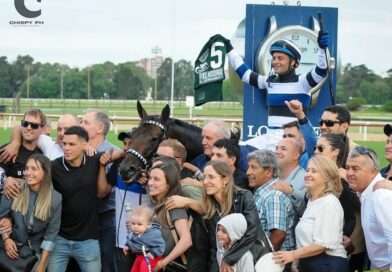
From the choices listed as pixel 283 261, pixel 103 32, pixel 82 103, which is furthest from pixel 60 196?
pixel 103 32

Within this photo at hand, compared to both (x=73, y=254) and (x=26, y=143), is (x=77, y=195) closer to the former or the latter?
(x=73, y=254)

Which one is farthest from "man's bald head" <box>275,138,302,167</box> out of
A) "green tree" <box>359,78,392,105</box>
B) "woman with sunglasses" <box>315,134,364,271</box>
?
"green tree" <box>359,78,392,105</box>

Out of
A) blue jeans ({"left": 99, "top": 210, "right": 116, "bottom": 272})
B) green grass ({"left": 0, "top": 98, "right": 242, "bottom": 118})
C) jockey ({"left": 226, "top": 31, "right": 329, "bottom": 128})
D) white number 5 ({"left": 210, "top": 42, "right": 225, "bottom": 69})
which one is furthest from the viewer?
green grass ({"left": 0, "top": 98, "right": 242, "bottom": 118})

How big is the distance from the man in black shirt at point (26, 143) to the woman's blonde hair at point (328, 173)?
2.82 meters

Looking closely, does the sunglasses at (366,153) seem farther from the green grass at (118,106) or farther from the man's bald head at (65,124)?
the green grass at (118,106)

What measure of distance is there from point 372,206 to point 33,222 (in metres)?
2.82

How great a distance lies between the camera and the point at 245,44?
32.6 ft

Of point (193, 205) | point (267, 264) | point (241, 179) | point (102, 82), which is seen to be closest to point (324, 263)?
point (267, 264)

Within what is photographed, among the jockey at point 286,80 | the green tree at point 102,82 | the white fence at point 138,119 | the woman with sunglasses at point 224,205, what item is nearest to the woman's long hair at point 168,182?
the woman with sunglasses at point 224,205

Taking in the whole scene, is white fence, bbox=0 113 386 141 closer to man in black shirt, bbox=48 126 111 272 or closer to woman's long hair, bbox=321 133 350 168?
man in black shirt, bbox=48 126 111 272

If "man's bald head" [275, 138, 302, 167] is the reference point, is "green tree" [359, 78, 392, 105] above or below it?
above

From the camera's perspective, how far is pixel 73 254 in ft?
21.9

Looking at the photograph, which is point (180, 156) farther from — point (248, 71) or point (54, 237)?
point (248, 71)

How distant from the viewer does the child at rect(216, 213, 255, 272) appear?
17.7 feet
